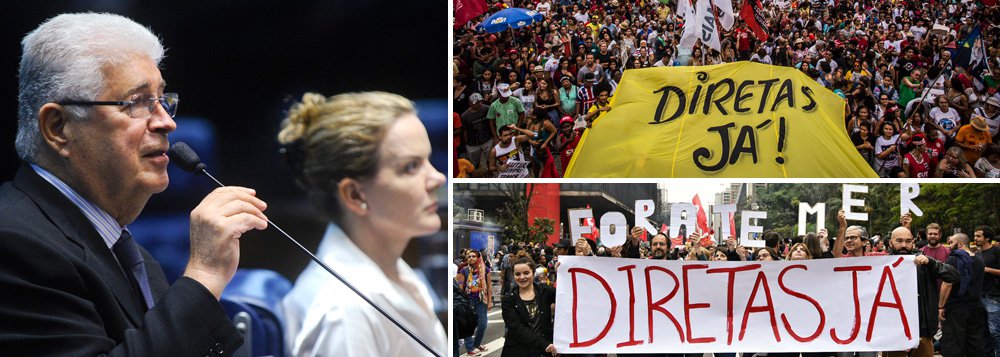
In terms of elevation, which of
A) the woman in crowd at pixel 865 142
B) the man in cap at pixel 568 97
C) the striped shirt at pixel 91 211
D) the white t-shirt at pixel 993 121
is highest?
the man in cap at pixel 568 97

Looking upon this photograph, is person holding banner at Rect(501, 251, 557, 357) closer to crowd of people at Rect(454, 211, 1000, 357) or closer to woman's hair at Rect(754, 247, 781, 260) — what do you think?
crowd of people at Rect(454, 211, 1000, 357)

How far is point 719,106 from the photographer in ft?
20.2

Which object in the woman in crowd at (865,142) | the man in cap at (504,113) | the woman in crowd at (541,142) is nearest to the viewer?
the woman in crowd at (541,142)

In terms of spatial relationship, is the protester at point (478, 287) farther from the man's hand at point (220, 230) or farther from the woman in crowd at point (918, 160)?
the woman in crowd at point (918, 160)

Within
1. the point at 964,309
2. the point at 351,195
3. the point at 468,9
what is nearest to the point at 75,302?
the point at 351,195

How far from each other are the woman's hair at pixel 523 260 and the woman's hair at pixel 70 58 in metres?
2.52

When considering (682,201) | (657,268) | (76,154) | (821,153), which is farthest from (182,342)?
(821,153)

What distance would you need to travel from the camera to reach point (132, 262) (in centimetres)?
355

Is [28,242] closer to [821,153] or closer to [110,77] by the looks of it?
[110,77]

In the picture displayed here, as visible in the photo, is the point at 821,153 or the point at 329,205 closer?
the point at 329,205

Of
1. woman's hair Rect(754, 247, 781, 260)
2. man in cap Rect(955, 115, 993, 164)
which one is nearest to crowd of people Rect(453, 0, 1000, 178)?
man in cap Rect(955, 115, 993, 164)

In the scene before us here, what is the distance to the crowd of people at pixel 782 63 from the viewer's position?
8.00 m

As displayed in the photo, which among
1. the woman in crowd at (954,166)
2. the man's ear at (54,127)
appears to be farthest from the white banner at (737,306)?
the woman in crowd at (954,166)

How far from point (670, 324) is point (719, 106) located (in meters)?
1.53
